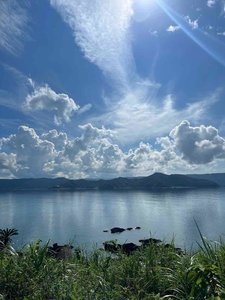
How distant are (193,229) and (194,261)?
68.0 meters

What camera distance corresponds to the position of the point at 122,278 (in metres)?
6.63

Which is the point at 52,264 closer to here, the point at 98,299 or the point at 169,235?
the point at 98,299

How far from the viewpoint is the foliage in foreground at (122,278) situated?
5230 mm

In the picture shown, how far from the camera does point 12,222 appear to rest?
89562mm

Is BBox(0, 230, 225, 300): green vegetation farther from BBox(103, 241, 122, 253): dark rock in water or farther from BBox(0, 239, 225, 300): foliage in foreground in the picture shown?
BBox(103, 241, 122, 253): dark rock in water

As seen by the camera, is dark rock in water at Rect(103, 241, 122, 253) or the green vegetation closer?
the green vegetation

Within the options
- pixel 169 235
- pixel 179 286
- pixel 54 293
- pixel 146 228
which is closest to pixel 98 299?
pixel 54 293

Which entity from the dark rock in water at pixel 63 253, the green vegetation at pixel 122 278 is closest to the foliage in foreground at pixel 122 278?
the green vegetation at pixel 122 278

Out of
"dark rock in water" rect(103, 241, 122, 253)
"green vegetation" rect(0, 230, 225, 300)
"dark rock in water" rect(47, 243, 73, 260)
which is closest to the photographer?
"green vegetation" rect(0, 230, 225, 300)

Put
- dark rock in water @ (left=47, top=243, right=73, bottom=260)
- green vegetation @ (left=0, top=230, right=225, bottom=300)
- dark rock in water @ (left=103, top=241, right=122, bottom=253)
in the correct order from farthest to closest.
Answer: dark rock in water @ (left=47, top=243, right=73, bottom=260)
dark rock in water @ (left=103, top=241, right=122, bottom=253)
green vegetation @ (left=0, top=230, right=225, bottom=300)

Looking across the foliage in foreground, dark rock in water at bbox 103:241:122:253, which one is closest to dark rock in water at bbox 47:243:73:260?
dark rock in water at bbox 103:241:122:253

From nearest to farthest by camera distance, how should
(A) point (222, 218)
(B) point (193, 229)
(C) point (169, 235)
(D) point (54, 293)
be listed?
(D) point (54, 293), (C) point (169, 235), (B) point (193, 229), (A) point (222, 218)

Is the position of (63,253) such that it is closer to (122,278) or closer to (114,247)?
(114,247)

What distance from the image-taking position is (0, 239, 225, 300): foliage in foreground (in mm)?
5230
